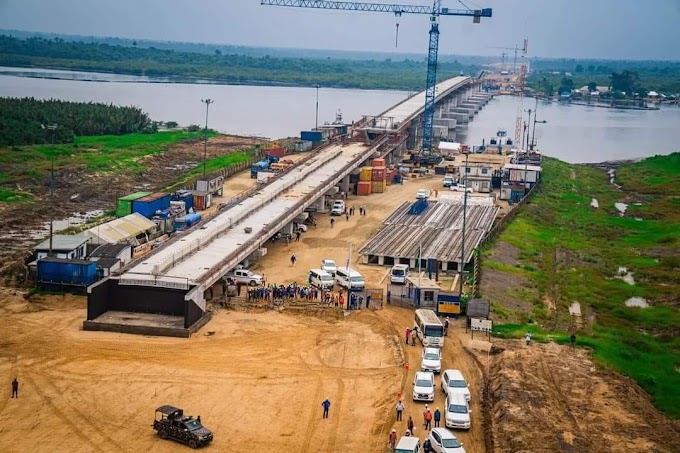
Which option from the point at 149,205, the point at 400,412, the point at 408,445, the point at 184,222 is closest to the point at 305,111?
the point at 149,205

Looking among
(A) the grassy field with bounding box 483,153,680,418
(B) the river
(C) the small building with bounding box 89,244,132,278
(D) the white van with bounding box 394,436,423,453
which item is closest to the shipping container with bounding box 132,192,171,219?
(C) the small building with bounding box 89,244,132,278

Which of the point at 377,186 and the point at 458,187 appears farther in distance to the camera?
the point at 458,187


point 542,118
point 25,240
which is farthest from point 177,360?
point 542,118

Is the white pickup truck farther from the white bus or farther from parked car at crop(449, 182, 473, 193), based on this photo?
parked car at crop(449, 182, 473, 193)

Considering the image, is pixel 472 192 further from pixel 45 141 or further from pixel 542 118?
pixel 542 118

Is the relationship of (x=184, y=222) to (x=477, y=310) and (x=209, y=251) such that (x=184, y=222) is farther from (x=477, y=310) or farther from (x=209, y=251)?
(x=477, y=310)

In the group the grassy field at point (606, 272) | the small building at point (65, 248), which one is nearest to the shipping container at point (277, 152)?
the grassy field at point (606, 272)
